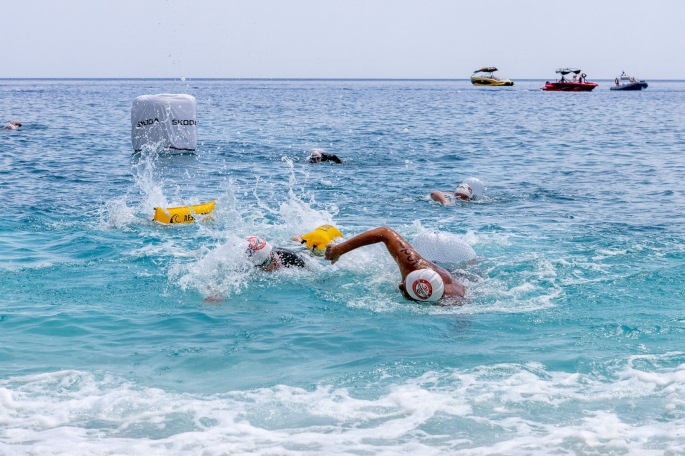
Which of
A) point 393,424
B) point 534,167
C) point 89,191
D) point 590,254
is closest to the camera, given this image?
point 393,424

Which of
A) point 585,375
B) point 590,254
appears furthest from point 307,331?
point 590,254

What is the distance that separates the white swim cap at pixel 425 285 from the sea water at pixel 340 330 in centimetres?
22

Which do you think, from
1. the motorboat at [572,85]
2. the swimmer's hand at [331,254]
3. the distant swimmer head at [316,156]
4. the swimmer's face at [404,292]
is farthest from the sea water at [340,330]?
the motorboat at [572,85]

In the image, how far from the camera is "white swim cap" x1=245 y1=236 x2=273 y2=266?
9.22 metres

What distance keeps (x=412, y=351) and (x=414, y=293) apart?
1120 mm

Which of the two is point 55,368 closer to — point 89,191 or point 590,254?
point 590,254

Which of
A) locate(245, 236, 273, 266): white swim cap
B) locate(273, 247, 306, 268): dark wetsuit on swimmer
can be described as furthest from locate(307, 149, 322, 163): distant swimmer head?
locate(245, 236, 273, 266): white swim cap

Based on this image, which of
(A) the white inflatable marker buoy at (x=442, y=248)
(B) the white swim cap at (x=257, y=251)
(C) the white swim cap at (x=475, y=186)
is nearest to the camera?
(B) the white swim cap at (x=257, y=251)

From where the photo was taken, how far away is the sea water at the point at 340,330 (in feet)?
17.8

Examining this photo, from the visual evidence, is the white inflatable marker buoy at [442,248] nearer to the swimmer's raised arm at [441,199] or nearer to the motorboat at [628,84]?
the swimmer's raised arm at [441,199]

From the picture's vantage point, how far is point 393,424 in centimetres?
551

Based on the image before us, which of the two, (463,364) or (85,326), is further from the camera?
(85,326)

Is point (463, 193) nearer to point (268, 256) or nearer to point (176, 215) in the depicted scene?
point (176, 215)

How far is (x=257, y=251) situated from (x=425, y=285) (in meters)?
2.47
